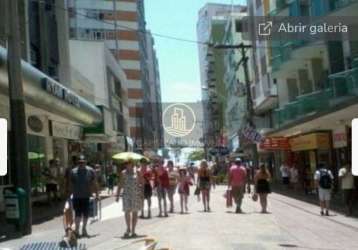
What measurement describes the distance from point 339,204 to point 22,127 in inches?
495

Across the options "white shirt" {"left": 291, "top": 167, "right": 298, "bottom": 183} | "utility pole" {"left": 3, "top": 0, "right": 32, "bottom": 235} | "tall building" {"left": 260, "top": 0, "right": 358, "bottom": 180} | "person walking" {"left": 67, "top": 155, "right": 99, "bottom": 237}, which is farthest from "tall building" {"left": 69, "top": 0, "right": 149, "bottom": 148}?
"person walking" {"left": 67, "top": 155, "right": 99, "bottom": 237}

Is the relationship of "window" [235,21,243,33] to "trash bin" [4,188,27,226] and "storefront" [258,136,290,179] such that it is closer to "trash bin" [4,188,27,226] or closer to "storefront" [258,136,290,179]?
"storefront" [258,136,290,179]

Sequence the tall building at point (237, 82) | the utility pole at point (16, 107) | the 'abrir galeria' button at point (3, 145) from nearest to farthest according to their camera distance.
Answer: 1. the 'abrir galeria' button at point (3, 145)
2. the utility pole at point (16, 107)
3. the tall building at point (237, 82)

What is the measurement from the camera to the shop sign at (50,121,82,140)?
2839 centimetres

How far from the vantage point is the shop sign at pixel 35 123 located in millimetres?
25406

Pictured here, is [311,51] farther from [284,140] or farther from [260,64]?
[260,64]

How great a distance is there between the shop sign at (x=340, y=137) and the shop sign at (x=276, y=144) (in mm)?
8270

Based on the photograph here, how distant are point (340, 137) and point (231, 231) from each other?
15.3m

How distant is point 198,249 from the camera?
12.3 metres

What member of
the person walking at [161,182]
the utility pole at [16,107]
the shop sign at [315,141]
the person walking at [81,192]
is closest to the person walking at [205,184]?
the person walking at [161,182]

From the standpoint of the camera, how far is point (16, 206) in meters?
15.8

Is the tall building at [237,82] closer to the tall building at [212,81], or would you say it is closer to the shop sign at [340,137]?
the tall building at [212,81]

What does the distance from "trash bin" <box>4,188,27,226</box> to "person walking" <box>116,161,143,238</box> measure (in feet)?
7.59

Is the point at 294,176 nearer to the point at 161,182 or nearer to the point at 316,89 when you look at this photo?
the point at 316,89
